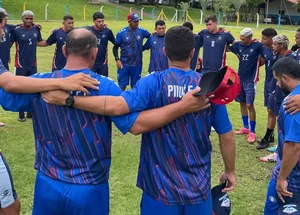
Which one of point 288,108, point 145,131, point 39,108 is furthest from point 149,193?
point 288,108

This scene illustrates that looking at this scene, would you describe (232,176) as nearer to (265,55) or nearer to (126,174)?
(126,174)

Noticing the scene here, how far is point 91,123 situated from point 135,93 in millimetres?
398

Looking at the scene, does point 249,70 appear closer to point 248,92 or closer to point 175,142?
point 248,92

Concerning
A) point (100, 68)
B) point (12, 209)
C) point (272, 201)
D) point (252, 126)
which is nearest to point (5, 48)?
point (100, 68)

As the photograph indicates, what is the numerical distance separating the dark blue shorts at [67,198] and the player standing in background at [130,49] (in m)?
8.17

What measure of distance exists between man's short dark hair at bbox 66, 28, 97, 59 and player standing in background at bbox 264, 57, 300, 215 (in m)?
1.83

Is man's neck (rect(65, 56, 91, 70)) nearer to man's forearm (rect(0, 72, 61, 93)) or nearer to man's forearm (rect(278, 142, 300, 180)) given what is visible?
man's forearm (rect(0, 72, 61, 93))

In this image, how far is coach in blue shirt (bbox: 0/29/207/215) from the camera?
3053 mm

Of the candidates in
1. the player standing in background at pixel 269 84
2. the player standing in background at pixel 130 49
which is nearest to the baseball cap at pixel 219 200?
the player standing in background at pixel 269 84

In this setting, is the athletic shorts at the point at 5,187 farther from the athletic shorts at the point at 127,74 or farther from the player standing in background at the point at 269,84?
the athletic shorts at the point at 127,74

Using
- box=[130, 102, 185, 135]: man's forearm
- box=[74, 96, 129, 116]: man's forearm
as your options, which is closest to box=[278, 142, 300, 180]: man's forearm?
box=[130, 102, 185, 135]: man's forearm

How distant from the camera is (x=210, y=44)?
32.7ft

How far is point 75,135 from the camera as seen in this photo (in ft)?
10.1

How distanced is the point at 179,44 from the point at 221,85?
21.3 inches
